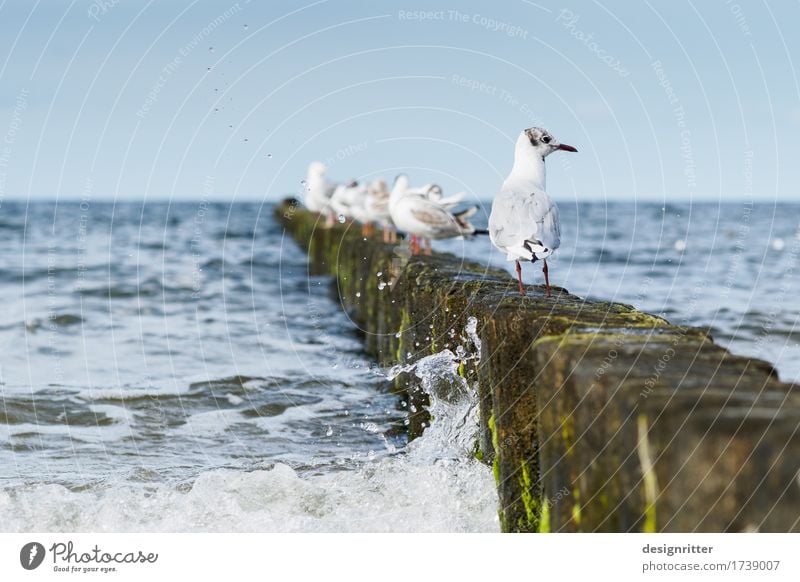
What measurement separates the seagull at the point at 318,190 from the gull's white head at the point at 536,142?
45.6 ft

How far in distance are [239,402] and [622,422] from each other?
209 inches

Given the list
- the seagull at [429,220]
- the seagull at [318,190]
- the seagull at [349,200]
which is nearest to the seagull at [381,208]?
the seagull at [349,200]

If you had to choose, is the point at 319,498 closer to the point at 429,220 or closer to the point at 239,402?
the point at 239,402

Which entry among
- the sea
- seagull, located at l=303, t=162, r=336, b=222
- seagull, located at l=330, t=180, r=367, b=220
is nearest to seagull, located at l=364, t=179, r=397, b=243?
the sea

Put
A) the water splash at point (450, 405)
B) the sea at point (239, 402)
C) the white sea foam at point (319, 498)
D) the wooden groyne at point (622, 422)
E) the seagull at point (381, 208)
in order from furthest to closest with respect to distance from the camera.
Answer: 1. the seagull at point (381, 208)
2. the water splash at point (450, 405)
3. the sea at point (239, 402)
4. the white sea foam at point (319, 498)
5. the wooden groyne at point (622, 422)

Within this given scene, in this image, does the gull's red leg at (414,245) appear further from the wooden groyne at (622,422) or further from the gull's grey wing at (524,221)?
the gull's grey wing at (524,221)

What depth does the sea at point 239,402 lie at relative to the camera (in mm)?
5020

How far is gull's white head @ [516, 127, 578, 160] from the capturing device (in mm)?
5793

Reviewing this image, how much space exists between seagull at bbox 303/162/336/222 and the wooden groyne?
48.4ft

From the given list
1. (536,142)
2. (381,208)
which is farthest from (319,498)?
(381,208)

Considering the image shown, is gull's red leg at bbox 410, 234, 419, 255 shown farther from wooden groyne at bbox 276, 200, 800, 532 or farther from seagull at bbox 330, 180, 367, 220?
seagull at bbox 330, 180, 367, 220

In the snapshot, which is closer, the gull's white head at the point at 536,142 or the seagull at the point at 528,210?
the seagull at the point at 528,210

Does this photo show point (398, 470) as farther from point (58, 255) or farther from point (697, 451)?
point (58, 255)

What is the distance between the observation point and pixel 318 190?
794 inches
